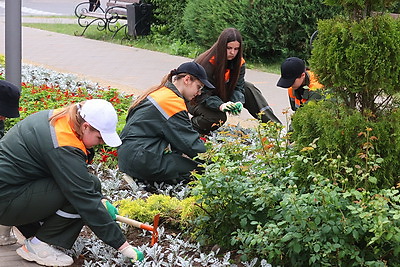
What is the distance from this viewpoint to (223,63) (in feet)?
23.2

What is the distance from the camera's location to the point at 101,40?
641 inches

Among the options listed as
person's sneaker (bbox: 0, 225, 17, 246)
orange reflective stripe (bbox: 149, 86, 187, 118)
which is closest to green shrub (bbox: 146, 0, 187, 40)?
orange reflective stripe (bbox: 149, 86, 187, 118)

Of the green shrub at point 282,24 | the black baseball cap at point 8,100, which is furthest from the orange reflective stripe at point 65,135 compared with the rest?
the green shrub at point 282,24

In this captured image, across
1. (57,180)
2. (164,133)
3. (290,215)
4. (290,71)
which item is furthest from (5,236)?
(290,71)

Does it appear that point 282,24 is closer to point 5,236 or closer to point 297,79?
point 297,79

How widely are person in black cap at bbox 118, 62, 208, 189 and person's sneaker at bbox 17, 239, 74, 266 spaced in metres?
1.42

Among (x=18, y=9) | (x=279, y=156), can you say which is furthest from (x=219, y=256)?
(x=18, y=9)

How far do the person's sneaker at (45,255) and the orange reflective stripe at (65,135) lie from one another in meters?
0.66

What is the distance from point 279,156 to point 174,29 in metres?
11.5

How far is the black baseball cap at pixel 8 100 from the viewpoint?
4.89 meters

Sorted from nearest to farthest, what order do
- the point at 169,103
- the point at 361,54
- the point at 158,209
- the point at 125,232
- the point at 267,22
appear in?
the point at 361,54 < the point at 125,232 < the point at 158,209 < the point at 169,103 < the point at 267,22

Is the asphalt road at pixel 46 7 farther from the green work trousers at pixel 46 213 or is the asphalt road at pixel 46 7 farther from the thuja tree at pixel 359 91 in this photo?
the thuja tree at pixel 359 91

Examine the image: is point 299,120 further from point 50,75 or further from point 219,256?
point 50,75

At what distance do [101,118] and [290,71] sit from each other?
9.16ft
